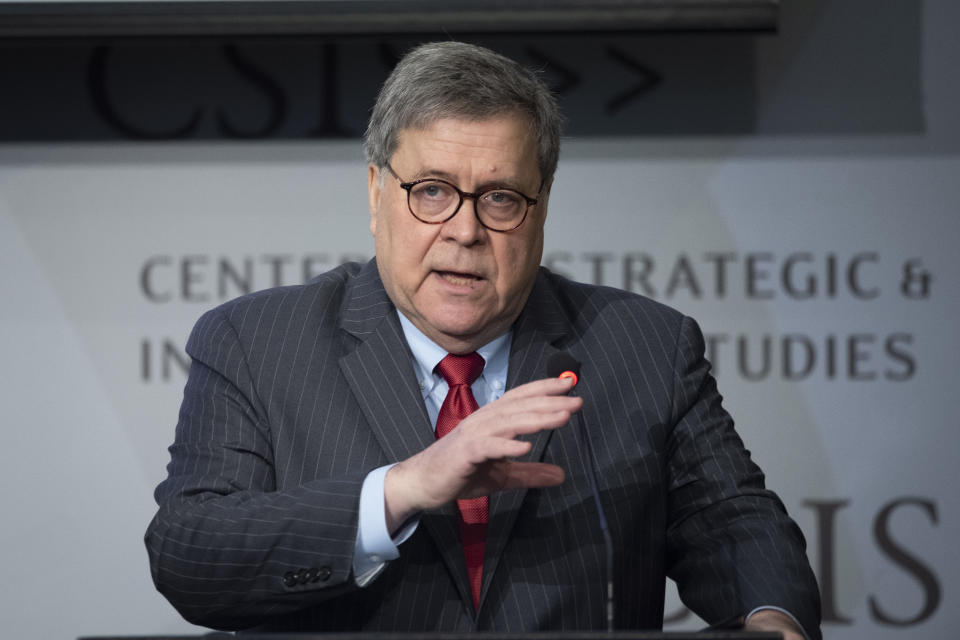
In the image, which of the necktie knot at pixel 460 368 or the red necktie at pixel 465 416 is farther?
the necktie knot at pixel 460 368

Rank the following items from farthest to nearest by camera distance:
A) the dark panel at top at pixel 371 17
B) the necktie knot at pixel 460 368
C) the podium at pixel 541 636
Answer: the dark panel at top at pixel 371 17 → the necktie knot at pixel 460 368 → the podium at pixel 541 636

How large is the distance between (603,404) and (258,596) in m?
0.68

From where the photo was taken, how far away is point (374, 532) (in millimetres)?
1576

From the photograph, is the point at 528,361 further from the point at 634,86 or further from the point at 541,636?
the point at 634,86

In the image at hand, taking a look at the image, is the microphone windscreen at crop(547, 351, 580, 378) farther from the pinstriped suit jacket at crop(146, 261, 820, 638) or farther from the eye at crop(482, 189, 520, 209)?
the eye at crop(482, 189, 520, 209)

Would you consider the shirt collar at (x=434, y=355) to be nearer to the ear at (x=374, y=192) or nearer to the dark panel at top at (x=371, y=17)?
the ear at (x=374, y=192)

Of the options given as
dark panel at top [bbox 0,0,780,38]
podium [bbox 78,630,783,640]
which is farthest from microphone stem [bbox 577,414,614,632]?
dark panel at top [bbox 0,0,780,38]

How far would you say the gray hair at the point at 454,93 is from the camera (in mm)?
1817

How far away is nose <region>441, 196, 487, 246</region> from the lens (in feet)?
5.98

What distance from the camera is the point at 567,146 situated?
345cm

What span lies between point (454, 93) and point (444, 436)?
58 centimetres

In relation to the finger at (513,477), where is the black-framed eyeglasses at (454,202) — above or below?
above

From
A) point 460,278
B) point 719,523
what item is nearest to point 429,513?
point 460,278

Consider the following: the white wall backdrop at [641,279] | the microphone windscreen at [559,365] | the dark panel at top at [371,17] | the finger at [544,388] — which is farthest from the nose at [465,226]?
the white wall backdrop at [641,279]
